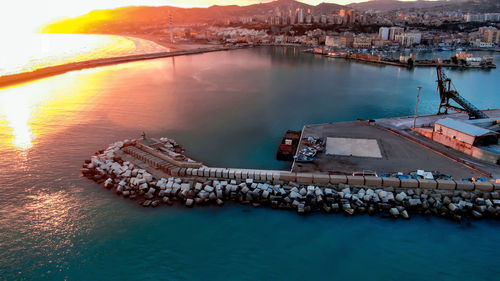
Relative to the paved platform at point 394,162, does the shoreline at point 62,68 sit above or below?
above

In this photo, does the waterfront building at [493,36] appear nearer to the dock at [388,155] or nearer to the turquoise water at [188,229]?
the turquoise water at [188,229]

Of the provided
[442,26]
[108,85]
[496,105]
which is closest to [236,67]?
[108,85]

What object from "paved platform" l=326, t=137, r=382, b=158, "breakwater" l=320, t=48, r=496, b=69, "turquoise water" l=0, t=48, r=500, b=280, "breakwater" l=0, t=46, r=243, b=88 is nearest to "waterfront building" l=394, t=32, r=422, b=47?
"breakwater" l=320, t=48, r=496, b=69

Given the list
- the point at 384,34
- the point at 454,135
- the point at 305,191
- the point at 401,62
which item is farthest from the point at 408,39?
the point at 305,191

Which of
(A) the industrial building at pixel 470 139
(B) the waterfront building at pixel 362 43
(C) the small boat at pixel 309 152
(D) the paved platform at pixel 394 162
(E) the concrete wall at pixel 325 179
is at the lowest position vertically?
(E) the concrete wall at pixel 325 179

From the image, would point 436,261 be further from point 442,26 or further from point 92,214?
point 442,26

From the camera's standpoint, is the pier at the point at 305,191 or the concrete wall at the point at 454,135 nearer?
the pier at the point at 305,191

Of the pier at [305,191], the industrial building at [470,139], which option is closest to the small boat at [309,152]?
the pier at [305,191]

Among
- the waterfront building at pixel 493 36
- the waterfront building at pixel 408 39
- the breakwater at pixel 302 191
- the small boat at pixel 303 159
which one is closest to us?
the breakwater at pixel 302 191

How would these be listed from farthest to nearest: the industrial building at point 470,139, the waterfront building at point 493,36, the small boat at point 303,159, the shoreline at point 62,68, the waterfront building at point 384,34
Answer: the waterfront building at point 384,34 < the waterfront building at point 493,36 < the shoreline at point 62,68 < the small boat at point 303,159 < the industrial building at point 470,139
